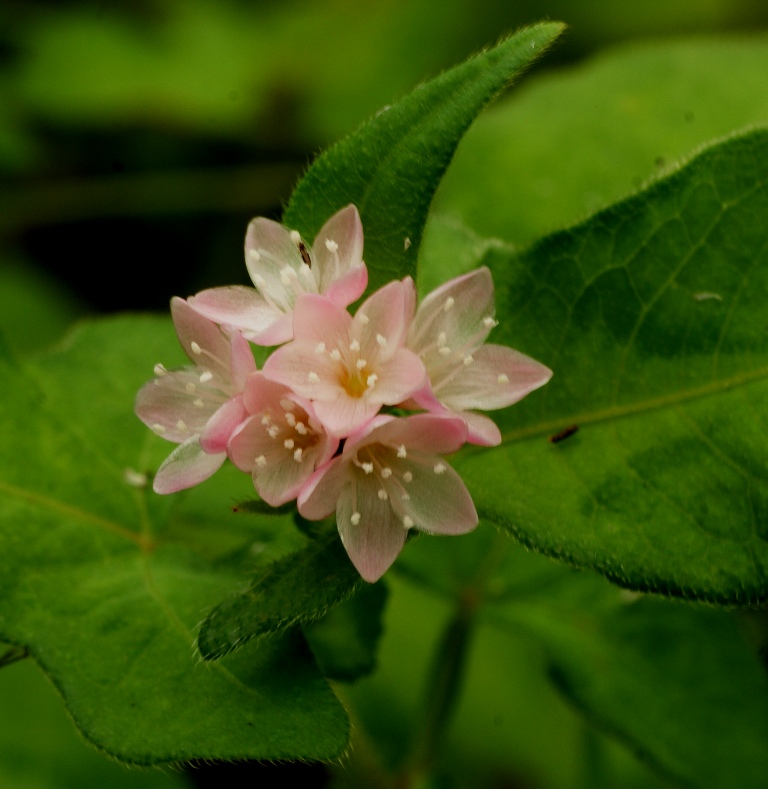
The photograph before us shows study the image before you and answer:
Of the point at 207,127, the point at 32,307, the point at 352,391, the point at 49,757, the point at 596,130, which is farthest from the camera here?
the point at 207,127

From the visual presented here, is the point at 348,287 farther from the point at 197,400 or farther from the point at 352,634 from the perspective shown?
the point at 352,634

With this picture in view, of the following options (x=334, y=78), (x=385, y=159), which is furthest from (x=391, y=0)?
(x=385, y=159)

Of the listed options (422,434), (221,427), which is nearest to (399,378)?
(422,434)

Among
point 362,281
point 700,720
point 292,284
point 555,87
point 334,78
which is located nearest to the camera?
point 362,281

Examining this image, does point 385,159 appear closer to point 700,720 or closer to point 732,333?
point 732,333

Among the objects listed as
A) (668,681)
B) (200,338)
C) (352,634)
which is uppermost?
(200,338)

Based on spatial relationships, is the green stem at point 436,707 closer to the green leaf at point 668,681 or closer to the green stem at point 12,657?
the green leaf at point 668,681

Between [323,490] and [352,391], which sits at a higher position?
[352,391]

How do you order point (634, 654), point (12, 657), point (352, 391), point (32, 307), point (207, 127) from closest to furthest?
point (352, 391)
point (12, 657)
point (634, 654)
point (32, 307)
point (207, 127)
